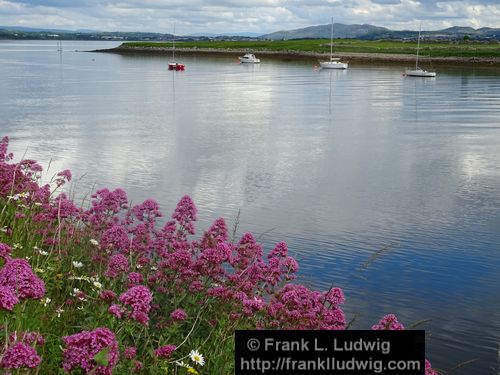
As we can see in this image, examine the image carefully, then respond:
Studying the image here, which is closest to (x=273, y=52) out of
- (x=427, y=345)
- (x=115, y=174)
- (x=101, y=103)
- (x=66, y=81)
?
(x=66, y=81)

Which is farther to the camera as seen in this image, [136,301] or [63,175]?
[63,175]

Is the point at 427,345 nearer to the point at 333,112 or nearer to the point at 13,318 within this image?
the point at 13,318

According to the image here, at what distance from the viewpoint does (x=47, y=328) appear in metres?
6.40

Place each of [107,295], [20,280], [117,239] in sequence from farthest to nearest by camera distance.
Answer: [117,239] < [107,295] < [20,280]

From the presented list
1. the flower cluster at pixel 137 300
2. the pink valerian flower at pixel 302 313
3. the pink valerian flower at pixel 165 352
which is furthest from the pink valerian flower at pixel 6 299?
the pink valerian flower at pixel 302 313

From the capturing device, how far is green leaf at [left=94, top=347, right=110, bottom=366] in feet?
A: 12.5

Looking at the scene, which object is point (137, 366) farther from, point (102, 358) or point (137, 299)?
point (102, 358)

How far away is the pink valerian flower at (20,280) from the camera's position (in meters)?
4.48

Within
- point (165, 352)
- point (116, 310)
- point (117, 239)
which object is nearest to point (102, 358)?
point (116, 310)

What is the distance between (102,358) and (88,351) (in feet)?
0.54

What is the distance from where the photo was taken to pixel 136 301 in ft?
16.2

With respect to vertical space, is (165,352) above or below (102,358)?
below

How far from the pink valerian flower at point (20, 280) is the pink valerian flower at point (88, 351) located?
0.72 m

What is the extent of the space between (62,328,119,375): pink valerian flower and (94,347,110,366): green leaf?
0.04 m
